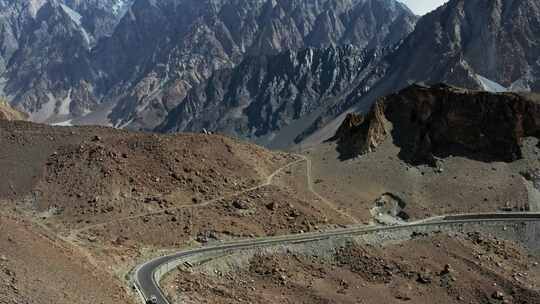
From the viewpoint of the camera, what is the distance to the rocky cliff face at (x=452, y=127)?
3797 inches

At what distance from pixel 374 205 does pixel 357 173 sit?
7.84 m

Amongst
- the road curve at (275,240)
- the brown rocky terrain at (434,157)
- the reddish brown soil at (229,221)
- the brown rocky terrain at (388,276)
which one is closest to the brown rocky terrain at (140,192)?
the reddish brown soil at (229,221)

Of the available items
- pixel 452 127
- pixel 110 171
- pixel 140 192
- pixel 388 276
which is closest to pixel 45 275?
pixel 140 192

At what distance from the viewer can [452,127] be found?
98.8 metres

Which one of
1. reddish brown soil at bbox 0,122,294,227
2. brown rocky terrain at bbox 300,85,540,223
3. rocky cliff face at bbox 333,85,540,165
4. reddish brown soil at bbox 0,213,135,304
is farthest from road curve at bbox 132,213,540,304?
rocky cliff face at bbox 333,85,540,165

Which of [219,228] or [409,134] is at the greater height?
[409,134]

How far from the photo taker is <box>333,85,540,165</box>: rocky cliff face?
96438 mm

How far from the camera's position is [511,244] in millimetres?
77500

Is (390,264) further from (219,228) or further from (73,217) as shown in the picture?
(73,217)

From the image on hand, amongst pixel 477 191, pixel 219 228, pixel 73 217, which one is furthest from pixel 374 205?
pixel 73 217

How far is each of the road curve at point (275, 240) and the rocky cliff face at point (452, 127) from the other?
1415 centimetres

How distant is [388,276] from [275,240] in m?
11.2

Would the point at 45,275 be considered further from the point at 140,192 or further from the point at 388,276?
the point at 388,276

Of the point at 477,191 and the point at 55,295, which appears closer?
the point at 55,295
